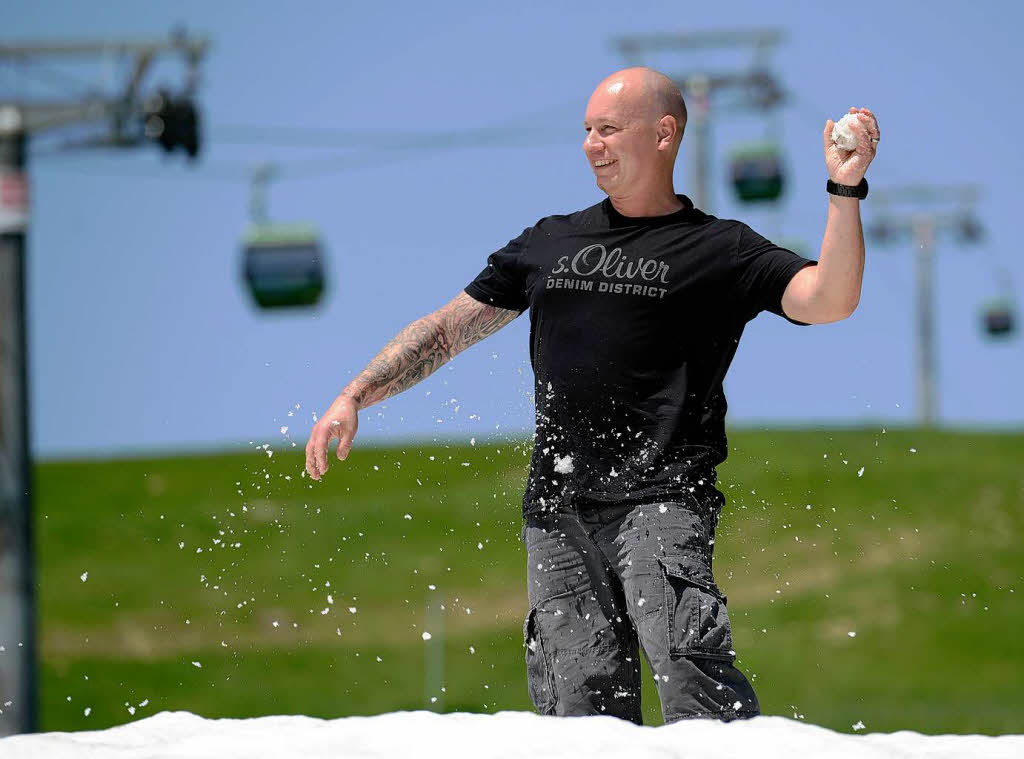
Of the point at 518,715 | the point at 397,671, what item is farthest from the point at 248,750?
the point at 397,671

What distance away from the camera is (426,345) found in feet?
15.9

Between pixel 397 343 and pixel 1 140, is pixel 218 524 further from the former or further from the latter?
pixel 397 343

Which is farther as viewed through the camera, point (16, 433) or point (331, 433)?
point (16, 433)

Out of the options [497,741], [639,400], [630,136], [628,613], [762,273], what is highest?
[630,136]

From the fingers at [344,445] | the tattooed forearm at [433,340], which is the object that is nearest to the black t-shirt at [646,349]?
the tattooed forearm at [433,340]

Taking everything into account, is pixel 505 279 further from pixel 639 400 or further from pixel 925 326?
pixel 925 326

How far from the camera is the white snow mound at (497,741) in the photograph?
12.1ft

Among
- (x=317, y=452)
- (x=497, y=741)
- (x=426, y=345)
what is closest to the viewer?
(x=497, y=741)

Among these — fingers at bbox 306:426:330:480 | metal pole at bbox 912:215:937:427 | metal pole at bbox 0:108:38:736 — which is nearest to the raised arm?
fingers at bbox 306:426:330:480

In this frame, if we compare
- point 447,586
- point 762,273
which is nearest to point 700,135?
point 447,586

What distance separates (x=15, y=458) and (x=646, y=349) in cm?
930

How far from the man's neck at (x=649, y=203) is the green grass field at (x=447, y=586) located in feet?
52.6

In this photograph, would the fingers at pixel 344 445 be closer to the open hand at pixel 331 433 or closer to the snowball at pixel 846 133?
the open hand at pixel 331 433

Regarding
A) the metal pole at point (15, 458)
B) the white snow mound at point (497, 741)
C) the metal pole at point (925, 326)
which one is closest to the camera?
the white snow mound at point (497, 741)
